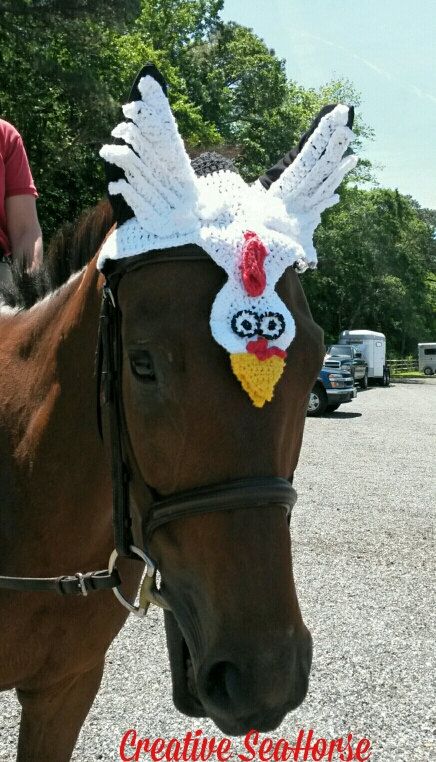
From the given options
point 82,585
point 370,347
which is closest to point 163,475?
point 82,585

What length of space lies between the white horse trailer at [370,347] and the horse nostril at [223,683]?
106 ft

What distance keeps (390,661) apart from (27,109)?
57.6 ft

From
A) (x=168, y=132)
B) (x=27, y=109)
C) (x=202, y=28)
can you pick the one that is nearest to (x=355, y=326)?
(x=202, y=28)

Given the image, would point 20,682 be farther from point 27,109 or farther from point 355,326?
point 355,326

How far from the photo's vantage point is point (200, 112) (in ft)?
99.5

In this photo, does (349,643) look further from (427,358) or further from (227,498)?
(427,358)

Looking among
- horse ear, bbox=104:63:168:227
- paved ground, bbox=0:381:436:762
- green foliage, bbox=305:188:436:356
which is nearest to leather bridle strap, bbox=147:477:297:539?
horse ear, bbox=104:63:168:227

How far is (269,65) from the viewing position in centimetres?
3622

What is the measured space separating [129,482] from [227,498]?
0.33 metres

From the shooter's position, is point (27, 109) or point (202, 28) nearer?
point (27, 109)

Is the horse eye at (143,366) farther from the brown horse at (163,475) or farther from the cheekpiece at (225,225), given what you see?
the cheekpiece at (225,225)

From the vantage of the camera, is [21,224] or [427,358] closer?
[21,224]

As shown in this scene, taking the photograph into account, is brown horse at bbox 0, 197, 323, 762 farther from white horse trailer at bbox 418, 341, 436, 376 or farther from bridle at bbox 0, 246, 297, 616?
white horse trailer at bbox 418, 341, 436, 376

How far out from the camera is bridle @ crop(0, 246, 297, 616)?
4.85ft
